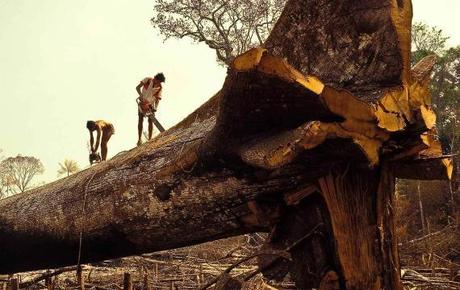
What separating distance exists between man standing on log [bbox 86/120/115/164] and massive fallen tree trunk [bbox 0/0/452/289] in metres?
5.64

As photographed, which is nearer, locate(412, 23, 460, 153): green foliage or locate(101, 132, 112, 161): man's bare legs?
locate(101, 132, 112, 161): man's bare legs

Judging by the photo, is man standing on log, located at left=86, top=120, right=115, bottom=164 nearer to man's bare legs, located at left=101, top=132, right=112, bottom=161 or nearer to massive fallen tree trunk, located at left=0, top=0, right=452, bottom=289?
man's bare legs, located at left=101, top=132, right=112, bottom=161

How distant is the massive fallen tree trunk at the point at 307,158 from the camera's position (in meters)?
1.55

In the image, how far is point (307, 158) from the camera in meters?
1.77

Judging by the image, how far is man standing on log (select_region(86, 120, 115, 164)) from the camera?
25.9 feet

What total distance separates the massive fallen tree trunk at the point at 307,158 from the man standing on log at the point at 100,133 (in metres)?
5.64

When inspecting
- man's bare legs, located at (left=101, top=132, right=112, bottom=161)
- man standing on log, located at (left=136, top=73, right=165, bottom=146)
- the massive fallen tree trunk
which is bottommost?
the massive fallen tree trunk

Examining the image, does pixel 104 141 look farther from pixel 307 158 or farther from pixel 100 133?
pixel 307 158

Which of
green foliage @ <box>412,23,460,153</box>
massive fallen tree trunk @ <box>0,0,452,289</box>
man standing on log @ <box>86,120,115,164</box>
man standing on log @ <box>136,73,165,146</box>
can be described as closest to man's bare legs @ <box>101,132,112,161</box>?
man standing on log @ <box>86,120,115,164</box>

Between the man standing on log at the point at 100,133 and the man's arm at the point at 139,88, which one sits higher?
the man's arm at the point at 139,88

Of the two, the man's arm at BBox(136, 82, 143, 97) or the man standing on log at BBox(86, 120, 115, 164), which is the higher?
the man's arm at BBox(136, 82, 143, 97)

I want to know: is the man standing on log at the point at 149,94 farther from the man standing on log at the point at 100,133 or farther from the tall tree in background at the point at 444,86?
the tall tree in background at the point at 444,86

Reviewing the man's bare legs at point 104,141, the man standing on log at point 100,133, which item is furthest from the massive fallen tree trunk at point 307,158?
the man's bare legs at point 104,141

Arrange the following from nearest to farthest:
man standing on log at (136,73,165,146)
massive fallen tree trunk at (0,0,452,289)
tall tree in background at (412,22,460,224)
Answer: massive fallen tree trunk at (0,0,452,289) < man standing on log at (136,73,165,146) < tall tree in background at (412,22,460,224)
